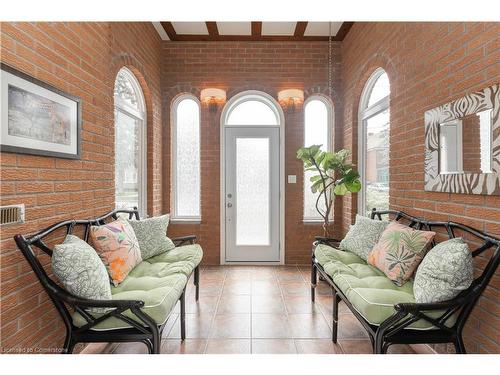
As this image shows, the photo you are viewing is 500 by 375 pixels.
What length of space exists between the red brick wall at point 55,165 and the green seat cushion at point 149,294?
0.31 m

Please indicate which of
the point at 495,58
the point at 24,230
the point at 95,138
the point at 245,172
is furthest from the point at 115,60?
the point at 495,58

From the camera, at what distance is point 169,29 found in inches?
169

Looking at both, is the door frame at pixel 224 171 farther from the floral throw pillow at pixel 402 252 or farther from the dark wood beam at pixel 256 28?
the floral throw pillow at pixel 402 252

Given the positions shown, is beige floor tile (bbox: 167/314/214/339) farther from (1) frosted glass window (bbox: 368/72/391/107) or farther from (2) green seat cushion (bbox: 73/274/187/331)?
(1) frosted glass window (bbox: 368/72/391/107)

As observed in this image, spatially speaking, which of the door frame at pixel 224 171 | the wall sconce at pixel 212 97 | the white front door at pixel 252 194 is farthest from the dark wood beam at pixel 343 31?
the wall sconce at pixel 212 97

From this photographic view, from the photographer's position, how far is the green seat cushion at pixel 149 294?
186cm

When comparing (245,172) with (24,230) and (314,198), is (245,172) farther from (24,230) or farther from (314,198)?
(24,230)

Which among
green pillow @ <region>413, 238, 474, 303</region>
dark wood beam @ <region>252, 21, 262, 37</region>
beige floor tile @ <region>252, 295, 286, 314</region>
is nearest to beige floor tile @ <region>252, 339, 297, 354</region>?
beige floor tile @ <region>252, 295, 286, 314</region>

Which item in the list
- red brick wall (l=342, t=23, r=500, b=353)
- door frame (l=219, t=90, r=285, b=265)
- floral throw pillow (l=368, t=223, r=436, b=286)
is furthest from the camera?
door frame (l=219, t=90, r=285, b=265)

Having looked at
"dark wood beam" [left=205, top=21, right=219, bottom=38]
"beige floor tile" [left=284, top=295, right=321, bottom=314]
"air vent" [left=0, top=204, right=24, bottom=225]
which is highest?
"dark wood beam" [left=205, top=21, right=219, bottom=38]

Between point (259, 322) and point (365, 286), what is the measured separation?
1.02m

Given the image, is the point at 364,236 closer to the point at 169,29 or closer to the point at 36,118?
the point at 36,118

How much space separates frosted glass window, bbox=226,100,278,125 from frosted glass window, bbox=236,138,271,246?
0.89 ft

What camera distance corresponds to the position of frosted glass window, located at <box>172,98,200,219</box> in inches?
189
